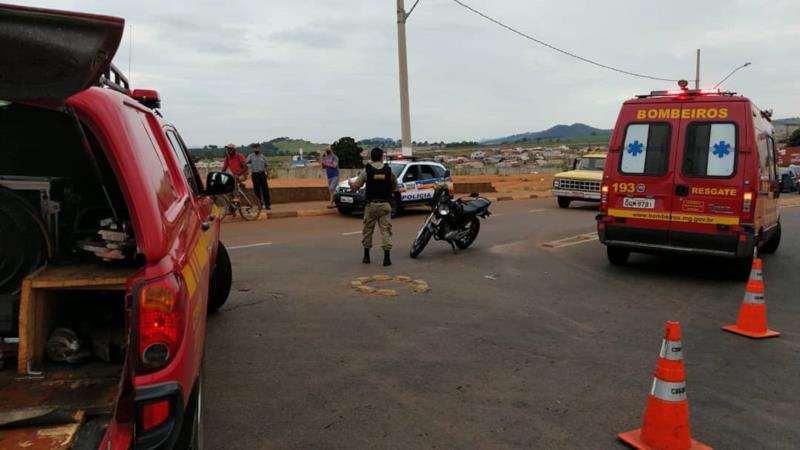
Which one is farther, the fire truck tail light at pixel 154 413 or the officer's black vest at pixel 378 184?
the officer's black vest at pixel 378 184

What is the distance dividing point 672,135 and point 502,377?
5555 mm

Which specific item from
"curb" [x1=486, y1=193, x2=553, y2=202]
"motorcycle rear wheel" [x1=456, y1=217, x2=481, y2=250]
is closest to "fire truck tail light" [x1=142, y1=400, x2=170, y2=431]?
"motorcycle rear wheel" [x1=456, y1=217, x2=481, y2=250]

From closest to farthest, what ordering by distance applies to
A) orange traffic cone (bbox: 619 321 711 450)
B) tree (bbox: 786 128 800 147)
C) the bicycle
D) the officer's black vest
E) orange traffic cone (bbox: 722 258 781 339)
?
orange traffic cone (bbox: 619 321 711 450)
orange traffic cone (bbox: 722 258 781 339)
the officer's black vest
the bicycle
tree (bbox: 786 128 800 147)

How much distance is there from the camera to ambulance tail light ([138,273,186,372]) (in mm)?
2383

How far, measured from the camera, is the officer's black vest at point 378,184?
9.44 metres

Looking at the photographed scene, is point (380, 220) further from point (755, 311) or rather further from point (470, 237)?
point (755, 311)

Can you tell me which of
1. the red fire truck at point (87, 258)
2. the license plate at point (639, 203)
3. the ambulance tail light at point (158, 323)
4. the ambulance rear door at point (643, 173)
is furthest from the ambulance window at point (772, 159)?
the ambulance tail light at point (158, 323)

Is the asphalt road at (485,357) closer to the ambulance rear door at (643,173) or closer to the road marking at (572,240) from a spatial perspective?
the ambulance rear door at (643,173)

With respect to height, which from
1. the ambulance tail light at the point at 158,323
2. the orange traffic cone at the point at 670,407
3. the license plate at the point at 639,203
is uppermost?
the ambulance tail light at the point at 158,323

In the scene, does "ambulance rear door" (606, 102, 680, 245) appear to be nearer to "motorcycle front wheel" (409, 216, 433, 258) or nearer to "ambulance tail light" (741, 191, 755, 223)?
"ambulance tail light" (741, 191, 755, 223)

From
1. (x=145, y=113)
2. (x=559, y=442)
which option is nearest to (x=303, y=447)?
(x=559, y=442)

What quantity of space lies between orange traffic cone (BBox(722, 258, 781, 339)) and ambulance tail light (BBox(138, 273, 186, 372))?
5.65 meters

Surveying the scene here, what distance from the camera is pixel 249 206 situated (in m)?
15.6

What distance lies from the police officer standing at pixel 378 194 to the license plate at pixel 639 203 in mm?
3393
